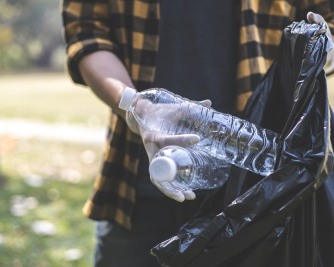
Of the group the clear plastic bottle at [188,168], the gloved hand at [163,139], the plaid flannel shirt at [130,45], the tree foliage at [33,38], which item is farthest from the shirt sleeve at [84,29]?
the tree foliage at [33,38]

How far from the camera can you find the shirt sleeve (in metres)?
1.94

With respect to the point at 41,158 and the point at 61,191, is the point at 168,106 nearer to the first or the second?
the point at 61,191

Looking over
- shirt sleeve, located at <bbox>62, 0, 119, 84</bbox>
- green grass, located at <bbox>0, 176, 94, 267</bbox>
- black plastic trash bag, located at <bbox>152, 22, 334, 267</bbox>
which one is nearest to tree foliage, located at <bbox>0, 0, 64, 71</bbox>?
green grass, located at <bbox>0, 176, 94, 267</bbox>

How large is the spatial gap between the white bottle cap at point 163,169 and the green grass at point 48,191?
2.57 meters

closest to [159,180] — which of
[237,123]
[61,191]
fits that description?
[237,123]

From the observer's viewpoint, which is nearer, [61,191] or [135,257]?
[135,257]

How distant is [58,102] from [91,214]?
9.05 m

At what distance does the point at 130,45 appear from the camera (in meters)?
1.96

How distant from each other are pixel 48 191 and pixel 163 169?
4.05 metres

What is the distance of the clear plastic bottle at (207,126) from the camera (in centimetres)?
151

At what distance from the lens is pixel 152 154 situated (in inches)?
58.2

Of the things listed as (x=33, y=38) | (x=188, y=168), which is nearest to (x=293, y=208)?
(x=188, y=168)

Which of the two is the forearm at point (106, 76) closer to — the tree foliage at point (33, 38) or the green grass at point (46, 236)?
the green grass at point (46, 236)

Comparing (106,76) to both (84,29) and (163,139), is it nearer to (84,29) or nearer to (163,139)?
(84,29)
